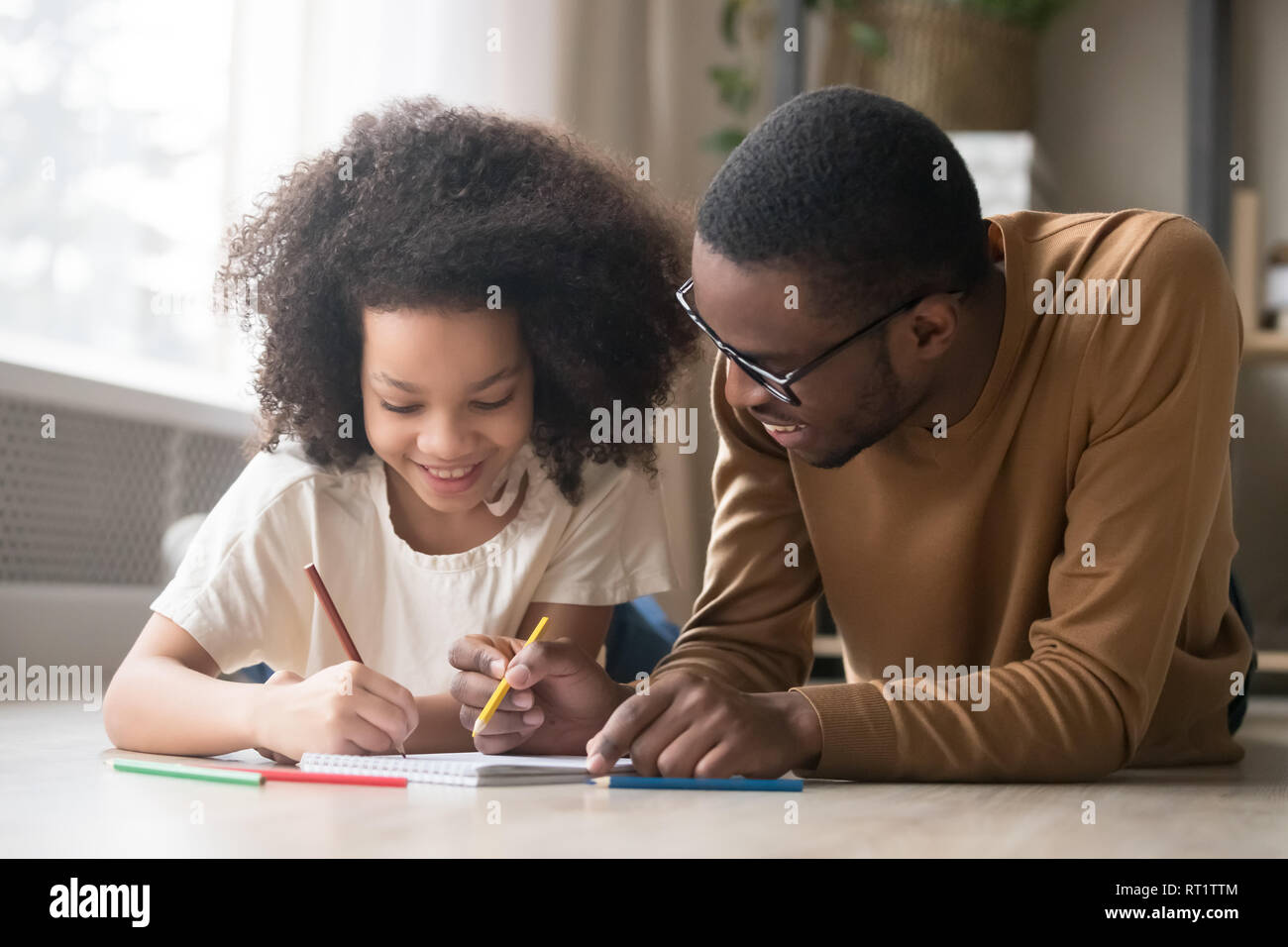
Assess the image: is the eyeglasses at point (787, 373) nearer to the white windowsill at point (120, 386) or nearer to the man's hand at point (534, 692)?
the man's hand at point (534, 692)

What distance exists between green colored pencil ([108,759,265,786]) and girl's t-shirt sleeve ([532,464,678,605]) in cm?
40

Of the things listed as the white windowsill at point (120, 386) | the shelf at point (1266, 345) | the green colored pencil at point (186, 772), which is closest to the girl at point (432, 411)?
the green colored pencil at point (186, 772)

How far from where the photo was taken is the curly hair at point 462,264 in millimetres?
1317

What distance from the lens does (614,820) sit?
3.00 feet

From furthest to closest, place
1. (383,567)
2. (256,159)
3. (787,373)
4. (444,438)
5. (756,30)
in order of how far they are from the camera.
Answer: (756,30)
(256,159)
(383,567)
(444,438)
(787,373)

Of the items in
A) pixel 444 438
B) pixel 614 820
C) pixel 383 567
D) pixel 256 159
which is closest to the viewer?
pixel 614 820

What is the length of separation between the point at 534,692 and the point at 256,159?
1.50 meters

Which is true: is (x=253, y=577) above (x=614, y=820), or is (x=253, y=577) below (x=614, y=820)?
above

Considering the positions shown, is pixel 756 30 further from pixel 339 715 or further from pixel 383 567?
pixel 339 715

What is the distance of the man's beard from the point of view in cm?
119

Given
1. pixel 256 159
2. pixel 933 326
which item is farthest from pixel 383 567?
pixel 256 159

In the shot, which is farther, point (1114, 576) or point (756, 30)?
point (756, 30)

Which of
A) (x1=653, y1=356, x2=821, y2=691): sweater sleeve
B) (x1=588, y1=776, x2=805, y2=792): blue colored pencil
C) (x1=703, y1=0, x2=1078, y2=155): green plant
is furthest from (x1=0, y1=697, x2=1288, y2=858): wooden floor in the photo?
(x1=703, y1=0, x2=1078, y2=155): green plant

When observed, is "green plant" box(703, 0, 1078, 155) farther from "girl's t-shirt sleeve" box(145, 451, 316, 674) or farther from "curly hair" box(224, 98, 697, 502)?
"girl's t-shirt sleeve" box(145, 451, 316, 674)
